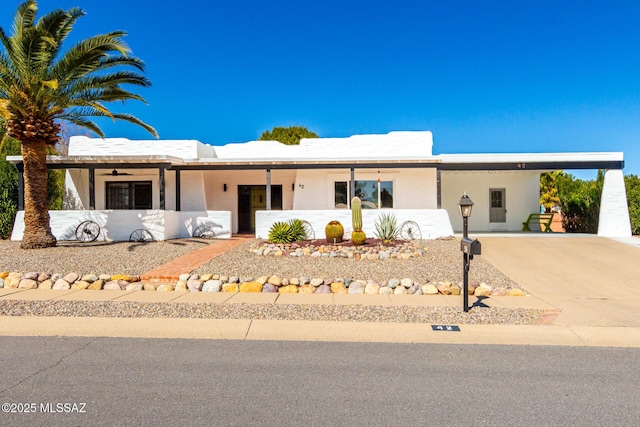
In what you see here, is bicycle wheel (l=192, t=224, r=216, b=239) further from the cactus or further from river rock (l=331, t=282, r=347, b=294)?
river rock (l=331, t=282, r=347, b=294)

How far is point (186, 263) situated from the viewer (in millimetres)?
10812

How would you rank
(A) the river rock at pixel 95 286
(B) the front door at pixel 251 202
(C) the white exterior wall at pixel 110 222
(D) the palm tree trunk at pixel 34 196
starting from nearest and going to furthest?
(A) the river rock at pixel 95 286
(D) the palm tree trunk at pixel 34 196
(C) the white exterior wall at pixel 110 222
(B) the front door at pixel 251 202

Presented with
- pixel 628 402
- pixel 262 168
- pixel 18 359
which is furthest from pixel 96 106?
pixel 628 402

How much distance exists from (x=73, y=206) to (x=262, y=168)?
9145 mm

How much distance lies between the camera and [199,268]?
392 inches

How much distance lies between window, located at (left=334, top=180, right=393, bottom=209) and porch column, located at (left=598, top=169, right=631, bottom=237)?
8.42m

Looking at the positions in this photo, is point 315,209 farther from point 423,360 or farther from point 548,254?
point 423,360

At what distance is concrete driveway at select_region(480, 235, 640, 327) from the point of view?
6.78 meters

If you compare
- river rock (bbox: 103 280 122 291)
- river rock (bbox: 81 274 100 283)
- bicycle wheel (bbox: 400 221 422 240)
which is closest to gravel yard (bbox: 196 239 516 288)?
river rock (bbox: 103 280 122 291)

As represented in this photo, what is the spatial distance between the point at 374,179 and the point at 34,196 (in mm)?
12420

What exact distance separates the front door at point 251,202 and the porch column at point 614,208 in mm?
13578

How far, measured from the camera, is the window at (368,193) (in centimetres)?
1783

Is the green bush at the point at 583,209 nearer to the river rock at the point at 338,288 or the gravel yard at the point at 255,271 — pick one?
the gravel yard at the point at 255,271

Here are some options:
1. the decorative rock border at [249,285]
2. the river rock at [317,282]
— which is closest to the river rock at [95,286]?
the decorative rock border at [249,285]
